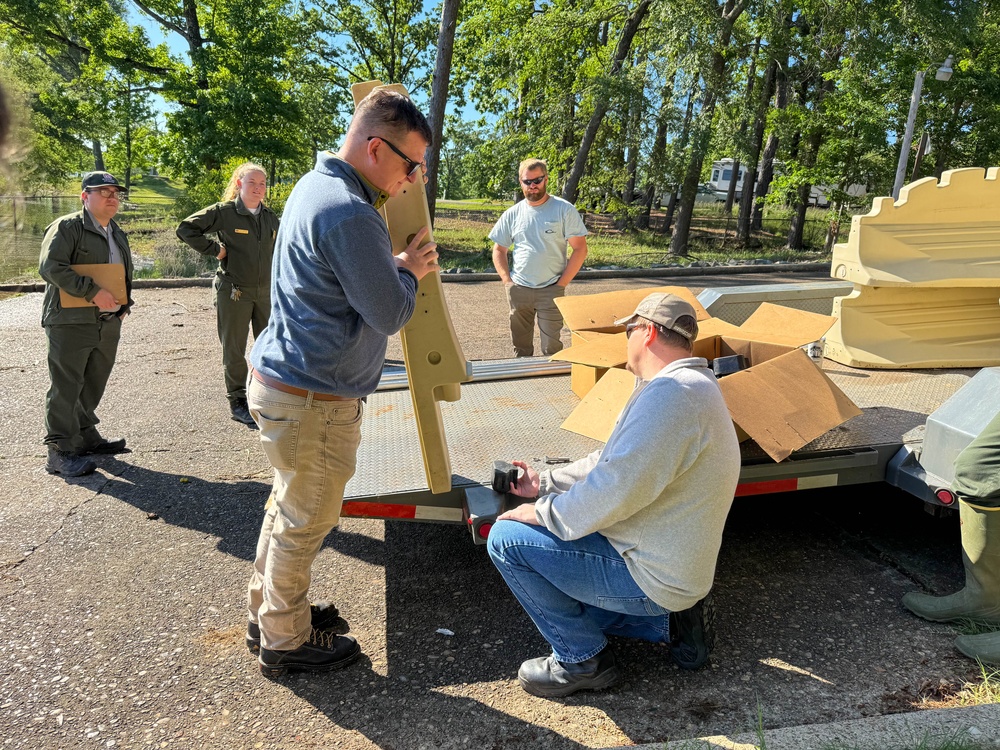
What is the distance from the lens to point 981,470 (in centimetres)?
278

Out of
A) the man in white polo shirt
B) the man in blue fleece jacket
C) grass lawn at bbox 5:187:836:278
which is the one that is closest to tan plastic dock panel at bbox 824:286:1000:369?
the man in white polo shirt

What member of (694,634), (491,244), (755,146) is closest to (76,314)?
(694,634)

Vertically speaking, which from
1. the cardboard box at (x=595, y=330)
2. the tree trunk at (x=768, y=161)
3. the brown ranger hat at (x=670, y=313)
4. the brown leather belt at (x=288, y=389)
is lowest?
the brown leather belt at (x=288, y=389)

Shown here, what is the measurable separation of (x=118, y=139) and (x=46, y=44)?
657 centimetres

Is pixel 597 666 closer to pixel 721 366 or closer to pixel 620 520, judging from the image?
pixel 620 520

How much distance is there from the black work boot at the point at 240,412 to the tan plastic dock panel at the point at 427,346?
10.7ft

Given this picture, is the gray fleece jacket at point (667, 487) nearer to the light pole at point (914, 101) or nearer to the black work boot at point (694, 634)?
the black work boot at point (694, 634)

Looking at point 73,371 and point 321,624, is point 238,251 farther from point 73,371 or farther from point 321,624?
point 321,624

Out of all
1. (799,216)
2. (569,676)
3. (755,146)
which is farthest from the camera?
(799,216)

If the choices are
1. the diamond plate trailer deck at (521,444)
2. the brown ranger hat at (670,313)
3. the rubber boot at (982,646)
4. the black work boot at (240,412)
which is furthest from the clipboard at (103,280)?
the rubber boot at (982,646)

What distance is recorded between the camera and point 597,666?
265 centimetres

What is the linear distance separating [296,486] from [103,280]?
311 centimetres

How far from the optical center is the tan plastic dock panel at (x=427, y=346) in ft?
Result: 8.78

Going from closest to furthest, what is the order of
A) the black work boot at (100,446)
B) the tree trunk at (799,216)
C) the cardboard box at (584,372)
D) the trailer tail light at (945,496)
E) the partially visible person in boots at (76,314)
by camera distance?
the trailer tail light at (945,496) < the cardboard box at (584,372) < the partially visible person in boots at (76,314) < the black work boot at (100,446) < the tree trunk at (799,216)
